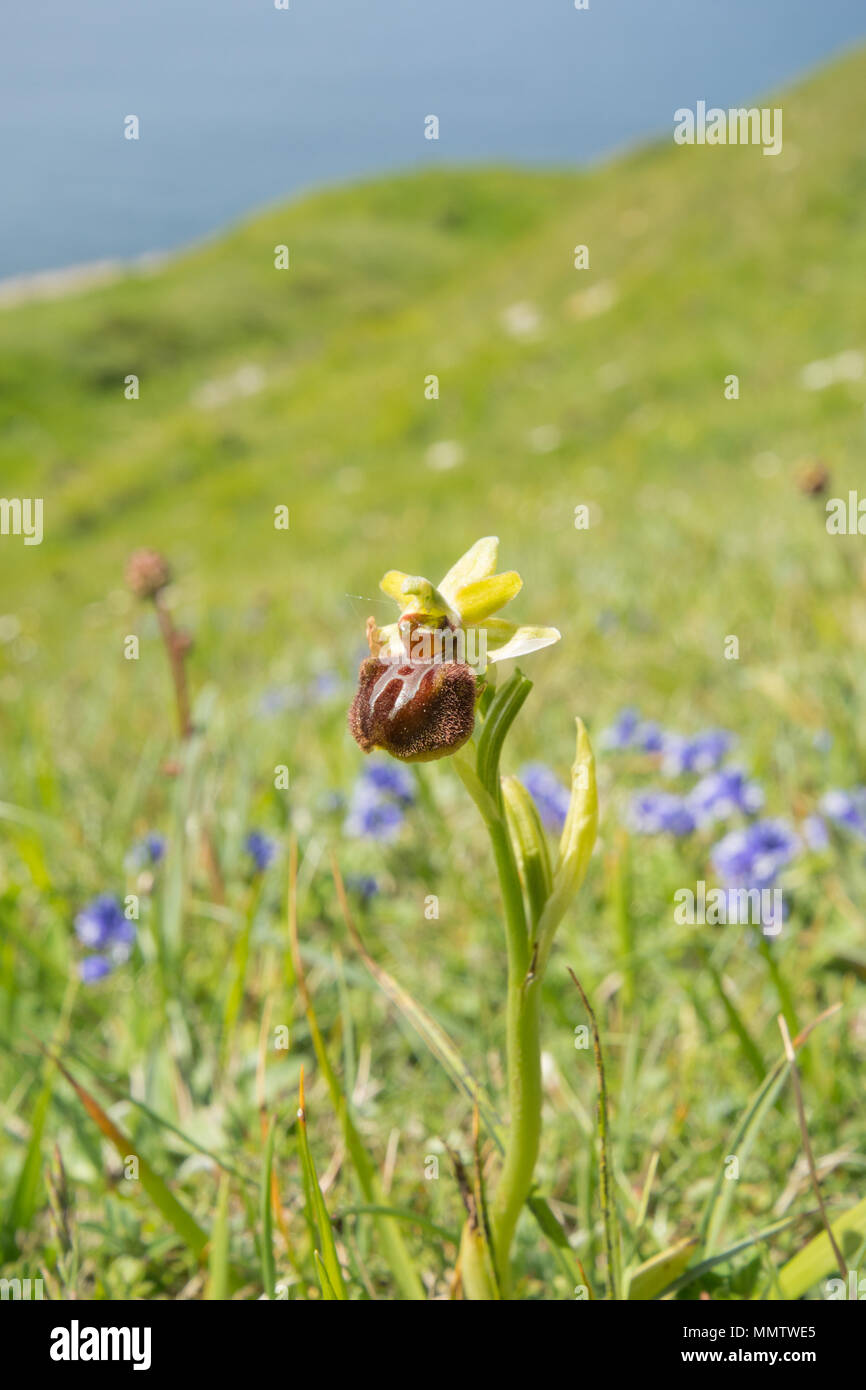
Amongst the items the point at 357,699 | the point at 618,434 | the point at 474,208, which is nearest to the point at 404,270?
the point at 474,208

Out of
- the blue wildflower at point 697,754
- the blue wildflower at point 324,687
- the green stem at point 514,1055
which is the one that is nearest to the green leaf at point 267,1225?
the green stem at point 514,1055

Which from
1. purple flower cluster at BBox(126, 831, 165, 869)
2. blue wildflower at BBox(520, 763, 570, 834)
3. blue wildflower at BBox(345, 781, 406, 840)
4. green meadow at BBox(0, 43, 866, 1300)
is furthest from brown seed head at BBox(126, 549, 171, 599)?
blue wildflower at BBox(520, 763, 570, 834)

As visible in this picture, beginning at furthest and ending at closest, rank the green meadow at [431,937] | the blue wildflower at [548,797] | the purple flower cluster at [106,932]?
1. the blue wildflower at [548,797]
2. the purple flower cluster at [106,932]
3. the green meadow at [431,937]

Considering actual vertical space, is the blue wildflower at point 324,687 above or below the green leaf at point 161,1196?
above

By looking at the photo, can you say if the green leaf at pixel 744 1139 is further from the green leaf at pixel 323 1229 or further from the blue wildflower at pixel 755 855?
the blue wildflower at pixel 755 855

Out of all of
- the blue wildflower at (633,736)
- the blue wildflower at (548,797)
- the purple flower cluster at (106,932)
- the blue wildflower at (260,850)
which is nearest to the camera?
the purple flower cluster at (106,932)
